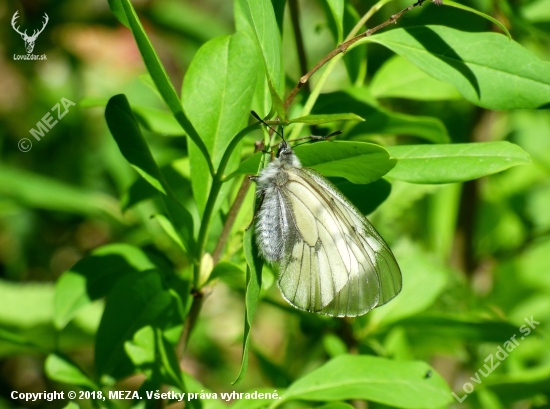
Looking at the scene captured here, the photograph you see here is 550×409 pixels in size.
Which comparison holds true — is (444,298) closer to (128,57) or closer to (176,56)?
(176,56)

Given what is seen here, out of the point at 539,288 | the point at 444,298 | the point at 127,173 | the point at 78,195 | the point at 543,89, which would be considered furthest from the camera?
the point at 127,173

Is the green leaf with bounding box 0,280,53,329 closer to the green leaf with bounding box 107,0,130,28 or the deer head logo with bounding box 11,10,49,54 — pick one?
the deer head logo with bounding box 11,10,49,54

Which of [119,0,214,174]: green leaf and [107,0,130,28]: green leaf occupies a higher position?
[107,0,130,28]: green leaf

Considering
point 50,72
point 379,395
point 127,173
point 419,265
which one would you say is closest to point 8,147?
point 50,72

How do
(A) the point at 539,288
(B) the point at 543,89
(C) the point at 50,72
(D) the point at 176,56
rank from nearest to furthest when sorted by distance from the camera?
(B) the point at 543,89 < (A) the point at 539,288 < (C) the point at 50,72 < (D) the point at 176,56

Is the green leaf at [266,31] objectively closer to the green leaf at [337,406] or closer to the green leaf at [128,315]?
the green leaf at [128,315]


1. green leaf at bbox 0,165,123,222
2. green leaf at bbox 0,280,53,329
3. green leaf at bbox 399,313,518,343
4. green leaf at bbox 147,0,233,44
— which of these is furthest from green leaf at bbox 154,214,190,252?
green leaf at bbox 147,0,233,44
